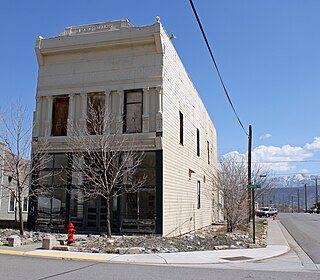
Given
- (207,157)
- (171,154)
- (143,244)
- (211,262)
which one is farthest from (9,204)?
(211,262)

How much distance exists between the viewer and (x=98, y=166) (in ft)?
61.6

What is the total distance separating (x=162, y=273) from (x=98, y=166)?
962cm

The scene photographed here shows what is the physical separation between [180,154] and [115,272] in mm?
12858

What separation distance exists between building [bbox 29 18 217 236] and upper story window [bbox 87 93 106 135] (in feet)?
0.59

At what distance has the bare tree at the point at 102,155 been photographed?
727 inches

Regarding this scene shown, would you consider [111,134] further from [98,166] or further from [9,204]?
[9,204]

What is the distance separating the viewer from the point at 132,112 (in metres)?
19.9

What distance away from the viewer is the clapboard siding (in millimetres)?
19609

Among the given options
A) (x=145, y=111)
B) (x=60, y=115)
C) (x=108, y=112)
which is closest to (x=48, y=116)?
(x=60, y=115)

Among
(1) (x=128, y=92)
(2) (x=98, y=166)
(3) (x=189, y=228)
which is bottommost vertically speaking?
(3) (x=189, y=228)

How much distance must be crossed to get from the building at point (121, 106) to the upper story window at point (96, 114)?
0.59 feet

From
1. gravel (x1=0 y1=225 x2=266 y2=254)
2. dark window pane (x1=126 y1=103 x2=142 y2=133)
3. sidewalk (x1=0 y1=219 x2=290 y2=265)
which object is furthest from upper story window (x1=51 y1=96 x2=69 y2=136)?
sidewalk (x1=0 y1=219 x2=290 y2=265)

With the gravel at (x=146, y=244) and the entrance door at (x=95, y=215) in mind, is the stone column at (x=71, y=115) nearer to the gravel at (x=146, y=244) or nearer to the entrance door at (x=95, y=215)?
the entrance door at (x=95, y=215)

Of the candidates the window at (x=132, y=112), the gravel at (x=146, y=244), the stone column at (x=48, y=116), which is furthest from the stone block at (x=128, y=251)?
the stone column at (x=48, y=116)
